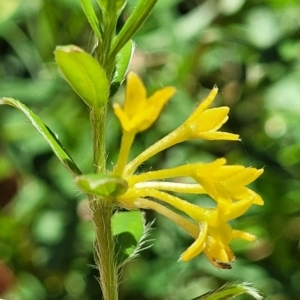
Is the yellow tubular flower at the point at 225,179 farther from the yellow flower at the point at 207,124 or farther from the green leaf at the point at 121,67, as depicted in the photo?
the green leaf at the point at 121,67

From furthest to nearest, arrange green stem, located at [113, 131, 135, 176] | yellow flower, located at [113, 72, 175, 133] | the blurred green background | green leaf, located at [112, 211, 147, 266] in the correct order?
the blurred green background < green leaf, located at [112, 211, 147, 266] < green stem, located at [113, 131, 135, 176] < yellow flower, located at [113, 72, 175, 133]

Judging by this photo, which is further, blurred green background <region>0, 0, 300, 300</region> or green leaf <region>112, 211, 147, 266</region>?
blurred green background <region>0, 0, 300, 300</region>

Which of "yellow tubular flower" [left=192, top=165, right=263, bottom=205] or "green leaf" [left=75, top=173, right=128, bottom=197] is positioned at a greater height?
"green leaf" [left=75, top=173, right=128, bottom=197]

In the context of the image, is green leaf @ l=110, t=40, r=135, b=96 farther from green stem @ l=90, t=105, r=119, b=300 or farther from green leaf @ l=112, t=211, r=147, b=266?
green leaf @ l=112, t=211, r=147, b=266

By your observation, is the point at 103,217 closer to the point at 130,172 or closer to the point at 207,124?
the point at 130,172

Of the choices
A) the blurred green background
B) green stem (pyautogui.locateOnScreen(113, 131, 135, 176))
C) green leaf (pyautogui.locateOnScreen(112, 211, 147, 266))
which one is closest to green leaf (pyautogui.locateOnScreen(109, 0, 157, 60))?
green stem (pyautogui.locateOnScreen(113, 131, 135, 176))

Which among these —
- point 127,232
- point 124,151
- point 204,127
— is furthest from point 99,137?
point 127,232

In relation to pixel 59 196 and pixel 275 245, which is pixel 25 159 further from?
pixel 275 245

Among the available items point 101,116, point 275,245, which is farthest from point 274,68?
point 101,116
